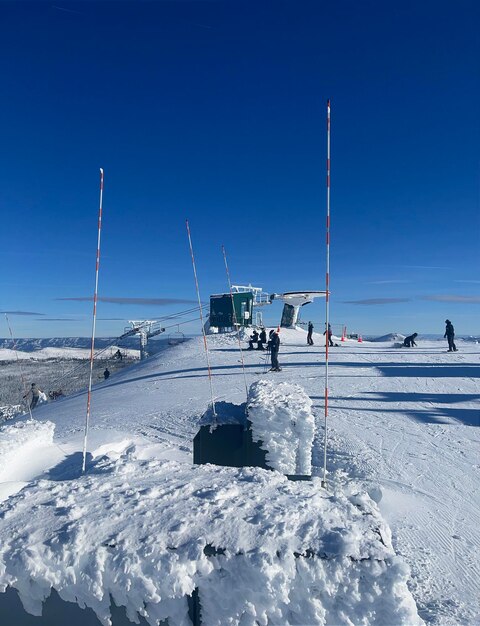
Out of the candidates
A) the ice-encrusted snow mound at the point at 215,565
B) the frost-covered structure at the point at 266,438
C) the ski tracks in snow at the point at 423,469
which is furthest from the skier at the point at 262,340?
the ice-encrusted snow mound at the point at 215,565

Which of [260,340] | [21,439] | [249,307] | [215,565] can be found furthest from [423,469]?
[249,307]

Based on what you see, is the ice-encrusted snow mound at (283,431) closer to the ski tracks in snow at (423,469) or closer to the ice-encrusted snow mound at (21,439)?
the ski tracks in snow at (423,469)

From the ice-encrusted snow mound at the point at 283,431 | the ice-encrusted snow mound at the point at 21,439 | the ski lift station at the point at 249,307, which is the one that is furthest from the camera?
the ski lift station at the point at 249,307

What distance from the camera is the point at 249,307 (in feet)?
116

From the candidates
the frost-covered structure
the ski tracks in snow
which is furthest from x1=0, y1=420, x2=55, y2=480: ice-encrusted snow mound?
the ski tracks in snow

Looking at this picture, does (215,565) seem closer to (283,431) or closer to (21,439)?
(283,431)

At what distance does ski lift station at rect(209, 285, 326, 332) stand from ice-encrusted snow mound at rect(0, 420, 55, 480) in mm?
28897

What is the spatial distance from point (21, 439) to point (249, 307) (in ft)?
100

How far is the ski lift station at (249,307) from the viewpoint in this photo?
1374 inches

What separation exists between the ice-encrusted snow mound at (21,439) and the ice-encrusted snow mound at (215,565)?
2.22m

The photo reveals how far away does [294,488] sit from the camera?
3.03 metres

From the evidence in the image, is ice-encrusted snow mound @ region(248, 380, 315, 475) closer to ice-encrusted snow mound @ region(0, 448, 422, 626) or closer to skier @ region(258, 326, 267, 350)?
ice-encrusted snow mound @ region(0, 448, 422, 626)

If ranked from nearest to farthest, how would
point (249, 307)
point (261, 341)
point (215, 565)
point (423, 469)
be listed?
point (215, 565) < point (423, 469) < point (261, 341) < point (249, 307)

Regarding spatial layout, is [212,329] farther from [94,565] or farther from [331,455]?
[94,565]
